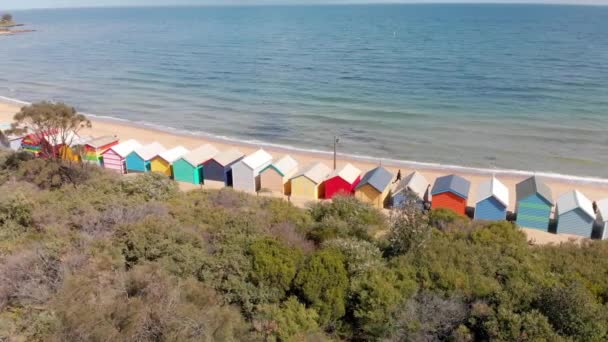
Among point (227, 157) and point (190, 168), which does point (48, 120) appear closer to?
point (190, 168)

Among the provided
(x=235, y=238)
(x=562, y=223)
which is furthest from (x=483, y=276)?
(x=562, y=223)

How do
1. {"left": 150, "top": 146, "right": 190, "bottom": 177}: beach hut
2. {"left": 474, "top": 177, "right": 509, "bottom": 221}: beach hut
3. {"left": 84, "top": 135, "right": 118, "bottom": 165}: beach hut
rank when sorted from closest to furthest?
{"left": 474, "top": 177, "right": 509, "bottom": 221}: beach hut
{"left": 150, "top": 146, "right": 190, "bottom": 177}: beach hut
{"left": 84, "top": 135, "right": 118, "bottom": 165}: beach hut

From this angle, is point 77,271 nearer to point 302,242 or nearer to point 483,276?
point 302,242

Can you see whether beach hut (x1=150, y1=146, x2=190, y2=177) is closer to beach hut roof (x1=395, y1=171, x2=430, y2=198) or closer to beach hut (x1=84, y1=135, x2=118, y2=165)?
beach hut (x1=84, y1=135, x2=118, y2=165)

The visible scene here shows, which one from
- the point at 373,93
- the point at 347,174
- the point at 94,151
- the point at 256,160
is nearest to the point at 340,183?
the point at 347,174

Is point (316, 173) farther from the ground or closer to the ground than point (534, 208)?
farther from the ground

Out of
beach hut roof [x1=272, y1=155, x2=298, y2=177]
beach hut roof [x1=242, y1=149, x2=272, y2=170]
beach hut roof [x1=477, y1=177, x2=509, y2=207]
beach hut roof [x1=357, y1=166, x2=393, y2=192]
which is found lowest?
beach hut roof [x1=477, y1=177, x2=509, y2=207]

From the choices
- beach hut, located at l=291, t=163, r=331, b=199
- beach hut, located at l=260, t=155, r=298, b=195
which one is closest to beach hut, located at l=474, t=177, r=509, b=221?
beach hut, located at l=291, t=163, r=331, b=199
